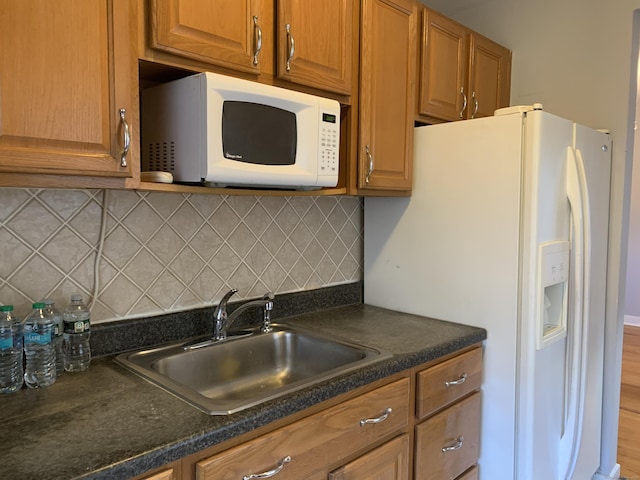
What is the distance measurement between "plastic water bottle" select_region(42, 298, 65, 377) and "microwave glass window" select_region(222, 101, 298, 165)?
0.60 m

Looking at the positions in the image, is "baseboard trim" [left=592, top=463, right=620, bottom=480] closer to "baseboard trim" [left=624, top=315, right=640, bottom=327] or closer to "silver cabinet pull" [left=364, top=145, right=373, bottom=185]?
"silver cabinet pull" [left=364, top=145, right=373, bottom=185]

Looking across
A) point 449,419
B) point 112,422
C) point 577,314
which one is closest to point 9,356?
point 112,422

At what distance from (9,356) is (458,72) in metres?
1.92

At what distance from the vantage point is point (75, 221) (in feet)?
4.55

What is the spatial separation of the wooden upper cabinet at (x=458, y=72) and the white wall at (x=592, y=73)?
0.43 ft

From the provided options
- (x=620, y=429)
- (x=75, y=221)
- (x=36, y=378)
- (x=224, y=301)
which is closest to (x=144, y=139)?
(x=75, y=221)

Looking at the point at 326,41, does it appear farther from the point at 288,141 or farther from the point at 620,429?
the point at 620,429

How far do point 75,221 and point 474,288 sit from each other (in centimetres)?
136

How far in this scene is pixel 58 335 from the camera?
1.27 metres

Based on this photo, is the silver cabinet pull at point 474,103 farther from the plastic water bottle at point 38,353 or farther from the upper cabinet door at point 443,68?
the plastic water bottle at point 38,353

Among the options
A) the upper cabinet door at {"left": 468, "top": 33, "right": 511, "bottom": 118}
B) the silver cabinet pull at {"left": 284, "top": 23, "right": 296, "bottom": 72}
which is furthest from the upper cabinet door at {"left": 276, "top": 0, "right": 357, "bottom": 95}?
the upper cabinet door at {"left": 468, "top": 33, "right": 511, "bottom": 118}

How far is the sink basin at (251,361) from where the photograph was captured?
1429mm

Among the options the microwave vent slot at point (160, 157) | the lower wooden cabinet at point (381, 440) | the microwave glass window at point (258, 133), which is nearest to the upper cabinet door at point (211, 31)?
the microwave glass window at point (258, 133)

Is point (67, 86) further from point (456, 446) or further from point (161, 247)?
point (456, 446)
